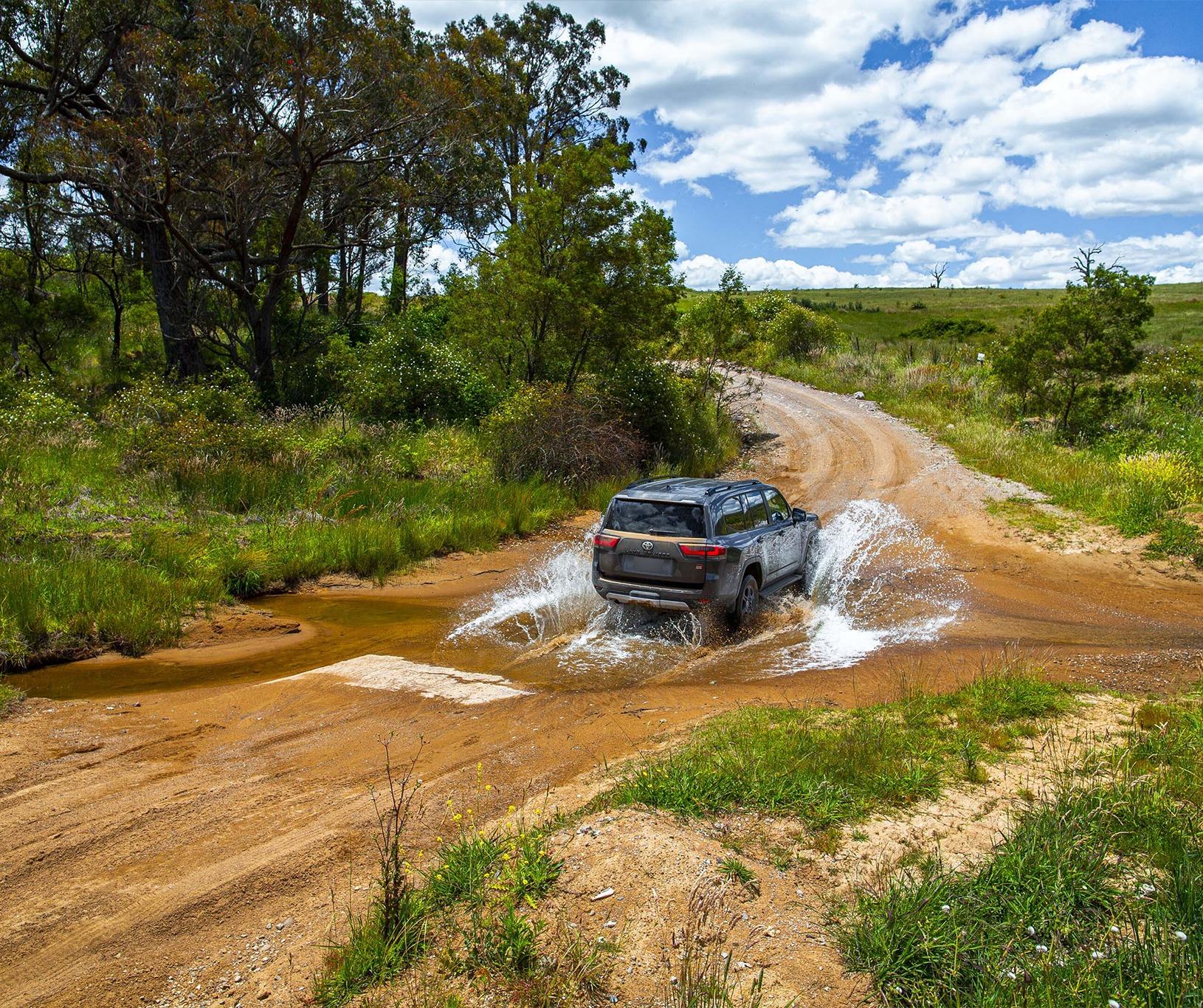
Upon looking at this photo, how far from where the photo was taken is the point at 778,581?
1082 centimetres

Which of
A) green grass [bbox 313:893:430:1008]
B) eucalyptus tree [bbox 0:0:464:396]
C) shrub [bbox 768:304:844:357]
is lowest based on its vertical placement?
green grass [bbox 313:893:430:1008]

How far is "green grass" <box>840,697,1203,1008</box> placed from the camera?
3.11m

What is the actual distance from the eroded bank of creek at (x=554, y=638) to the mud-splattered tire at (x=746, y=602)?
14cm

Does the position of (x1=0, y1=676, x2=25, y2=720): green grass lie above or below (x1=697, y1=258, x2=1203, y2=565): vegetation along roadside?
below

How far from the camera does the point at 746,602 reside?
972 cm

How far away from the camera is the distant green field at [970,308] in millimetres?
52000

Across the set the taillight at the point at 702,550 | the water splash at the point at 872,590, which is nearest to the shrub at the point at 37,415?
the taillight at the point at 702,550

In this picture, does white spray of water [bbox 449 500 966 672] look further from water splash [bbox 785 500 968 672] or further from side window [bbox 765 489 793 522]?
side window [bbox 765 489 793 522]

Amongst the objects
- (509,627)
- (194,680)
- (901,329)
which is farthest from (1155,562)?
(901,329)

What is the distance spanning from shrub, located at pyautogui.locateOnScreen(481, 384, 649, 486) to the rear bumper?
305 inches

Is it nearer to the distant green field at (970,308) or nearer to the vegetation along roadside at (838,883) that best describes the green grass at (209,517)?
the vegetation along roadside at (838,883)

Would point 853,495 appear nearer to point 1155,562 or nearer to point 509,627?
point 1155,562

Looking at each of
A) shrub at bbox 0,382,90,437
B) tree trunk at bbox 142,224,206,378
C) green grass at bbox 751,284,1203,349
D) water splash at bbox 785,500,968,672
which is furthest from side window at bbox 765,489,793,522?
green grass at bbox 751,284,1203,349

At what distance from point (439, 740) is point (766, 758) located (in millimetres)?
2594
